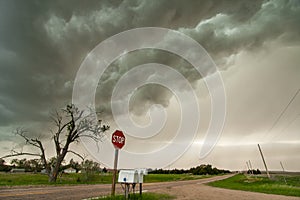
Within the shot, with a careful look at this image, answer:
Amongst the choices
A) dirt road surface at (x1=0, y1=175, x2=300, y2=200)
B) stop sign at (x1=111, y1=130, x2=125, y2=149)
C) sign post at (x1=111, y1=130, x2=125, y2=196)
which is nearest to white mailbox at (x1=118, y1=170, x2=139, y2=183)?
sign post at (x1=111, y1=130, x2=125, y2=196)

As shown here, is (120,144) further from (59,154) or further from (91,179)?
(91,179)

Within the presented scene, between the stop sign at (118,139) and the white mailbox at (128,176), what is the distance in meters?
1.02

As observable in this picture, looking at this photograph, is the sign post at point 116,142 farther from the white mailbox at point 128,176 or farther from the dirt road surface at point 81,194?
the dirt road surface at point 81,194

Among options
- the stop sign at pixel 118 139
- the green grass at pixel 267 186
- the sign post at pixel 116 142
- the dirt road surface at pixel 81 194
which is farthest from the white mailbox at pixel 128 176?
the green grass at pixel 267 186

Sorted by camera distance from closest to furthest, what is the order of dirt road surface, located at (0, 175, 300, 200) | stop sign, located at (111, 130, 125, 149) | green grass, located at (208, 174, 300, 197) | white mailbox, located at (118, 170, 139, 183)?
stop sign, located at (111, 130, 125, 149)
white mailbox, located at (118, 170, 139, 183)
dirt road surface, located at (0, 175, 300, 200)
green grass, located at (208, 174, 300, 197)

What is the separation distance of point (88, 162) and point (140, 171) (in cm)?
2392

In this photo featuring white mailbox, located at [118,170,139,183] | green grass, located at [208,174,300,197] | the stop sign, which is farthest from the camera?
green grass, located at [208,174,300,197]

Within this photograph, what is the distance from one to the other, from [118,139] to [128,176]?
4.72 ft

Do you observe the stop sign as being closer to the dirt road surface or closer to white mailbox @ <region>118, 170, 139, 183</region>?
white mailbox @ <region>118, 170, 139, 183</region>

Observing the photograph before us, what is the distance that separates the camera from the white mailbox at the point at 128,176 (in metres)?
7.82

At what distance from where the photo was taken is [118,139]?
7.83m

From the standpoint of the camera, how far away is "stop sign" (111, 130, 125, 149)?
7.63 m

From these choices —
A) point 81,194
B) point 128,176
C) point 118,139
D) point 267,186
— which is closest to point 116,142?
point 118,139

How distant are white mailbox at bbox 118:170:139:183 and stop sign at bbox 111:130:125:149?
102 centimetres
